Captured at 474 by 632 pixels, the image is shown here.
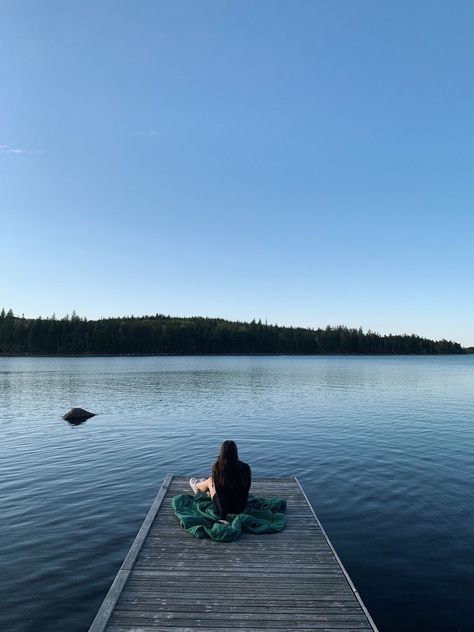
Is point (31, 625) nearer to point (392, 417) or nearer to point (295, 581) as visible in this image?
point (295, 581)

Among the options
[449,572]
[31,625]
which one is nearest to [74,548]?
[31,625]

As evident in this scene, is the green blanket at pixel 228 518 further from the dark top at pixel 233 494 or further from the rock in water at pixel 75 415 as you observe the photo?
the rock in water at pixel 75 415

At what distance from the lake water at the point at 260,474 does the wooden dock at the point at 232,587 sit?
1.73 m

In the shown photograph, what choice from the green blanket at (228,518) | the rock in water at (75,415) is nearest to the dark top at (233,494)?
the green blanket at (228,518)

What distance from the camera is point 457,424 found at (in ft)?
115

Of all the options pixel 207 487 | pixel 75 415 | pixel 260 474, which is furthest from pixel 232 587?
pixel 75 415

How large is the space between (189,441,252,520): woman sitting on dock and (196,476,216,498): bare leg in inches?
15.2

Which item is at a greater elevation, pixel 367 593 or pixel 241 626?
pixel 241 626

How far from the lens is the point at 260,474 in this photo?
21.2 metres

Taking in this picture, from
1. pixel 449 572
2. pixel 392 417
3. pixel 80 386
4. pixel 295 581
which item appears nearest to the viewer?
pixel 295 581

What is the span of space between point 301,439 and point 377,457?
569 cm

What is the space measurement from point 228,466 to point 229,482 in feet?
1.37

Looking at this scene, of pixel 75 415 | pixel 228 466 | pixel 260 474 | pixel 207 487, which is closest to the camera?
pixel 228 466

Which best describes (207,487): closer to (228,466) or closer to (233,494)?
(233,494)
